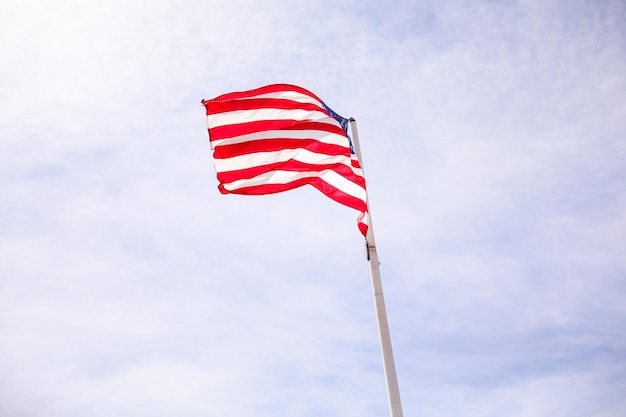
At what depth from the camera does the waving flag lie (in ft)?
64.6

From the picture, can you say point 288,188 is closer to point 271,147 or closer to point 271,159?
point 271,159

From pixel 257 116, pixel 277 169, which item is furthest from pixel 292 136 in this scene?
pixel 257 116

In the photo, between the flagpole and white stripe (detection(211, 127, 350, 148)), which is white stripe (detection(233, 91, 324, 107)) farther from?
the flagpole

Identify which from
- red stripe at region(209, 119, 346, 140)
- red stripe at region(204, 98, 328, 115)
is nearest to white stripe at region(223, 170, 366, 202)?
red stripe at region(209, 119, 346, 140)

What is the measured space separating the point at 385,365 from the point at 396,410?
1.09 metres

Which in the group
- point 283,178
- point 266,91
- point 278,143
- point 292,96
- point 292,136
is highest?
point 266,91

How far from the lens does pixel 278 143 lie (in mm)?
20359

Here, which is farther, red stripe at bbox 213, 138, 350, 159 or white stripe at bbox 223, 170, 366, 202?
red stripe at bbox 213, 138, 350, 159

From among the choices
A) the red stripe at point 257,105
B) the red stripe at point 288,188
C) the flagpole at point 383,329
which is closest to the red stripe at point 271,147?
the red stripe at point 288,188

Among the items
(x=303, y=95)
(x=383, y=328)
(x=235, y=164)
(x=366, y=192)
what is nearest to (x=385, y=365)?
(x=383, y=328)

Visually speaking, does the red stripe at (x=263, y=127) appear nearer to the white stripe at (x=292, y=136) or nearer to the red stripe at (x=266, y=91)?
the white stripe at (x=292, y=136)

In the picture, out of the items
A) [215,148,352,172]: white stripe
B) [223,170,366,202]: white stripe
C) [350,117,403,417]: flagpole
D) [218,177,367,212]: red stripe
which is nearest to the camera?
[350,117,403,417]: flagpole

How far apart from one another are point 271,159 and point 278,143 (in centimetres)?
57

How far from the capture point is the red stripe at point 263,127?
2045 cm
